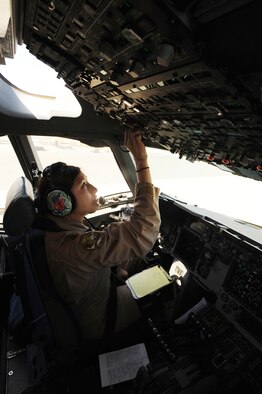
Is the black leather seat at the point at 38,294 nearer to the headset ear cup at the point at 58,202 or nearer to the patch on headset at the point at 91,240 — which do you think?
the headset ear cup at the point at 58,202

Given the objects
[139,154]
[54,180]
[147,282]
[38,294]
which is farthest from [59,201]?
[147,282]

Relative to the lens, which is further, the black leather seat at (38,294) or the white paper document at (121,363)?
the white paper document at (121,363)

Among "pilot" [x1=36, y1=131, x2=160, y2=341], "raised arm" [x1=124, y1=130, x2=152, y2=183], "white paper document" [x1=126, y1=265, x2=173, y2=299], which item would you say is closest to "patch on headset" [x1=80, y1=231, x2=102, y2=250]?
"pilot" [x1=36, y1=131, x2=160, y2=341]

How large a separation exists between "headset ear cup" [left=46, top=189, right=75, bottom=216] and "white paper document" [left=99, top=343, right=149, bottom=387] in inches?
30.4

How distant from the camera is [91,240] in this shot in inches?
52.6

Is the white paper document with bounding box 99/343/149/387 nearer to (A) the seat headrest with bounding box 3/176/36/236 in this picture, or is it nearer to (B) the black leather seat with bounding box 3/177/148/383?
(B) the black leather seat with bounding box 3/177/148/383

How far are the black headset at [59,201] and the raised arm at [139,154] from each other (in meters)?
0.42

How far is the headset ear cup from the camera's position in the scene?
1375 mm

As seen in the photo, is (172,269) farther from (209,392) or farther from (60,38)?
(60,38)

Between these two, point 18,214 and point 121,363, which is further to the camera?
point 121,363

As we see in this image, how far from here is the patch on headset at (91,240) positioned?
1.32 meters

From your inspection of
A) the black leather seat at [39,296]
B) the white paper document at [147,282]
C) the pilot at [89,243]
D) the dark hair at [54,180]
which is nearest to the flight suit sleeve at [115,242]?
the pilot at [89,243]

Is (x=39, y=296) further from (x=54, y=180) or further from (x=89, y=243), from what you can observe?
(x=54, y=180)

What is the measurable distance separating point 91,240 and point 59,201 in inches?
9.7
